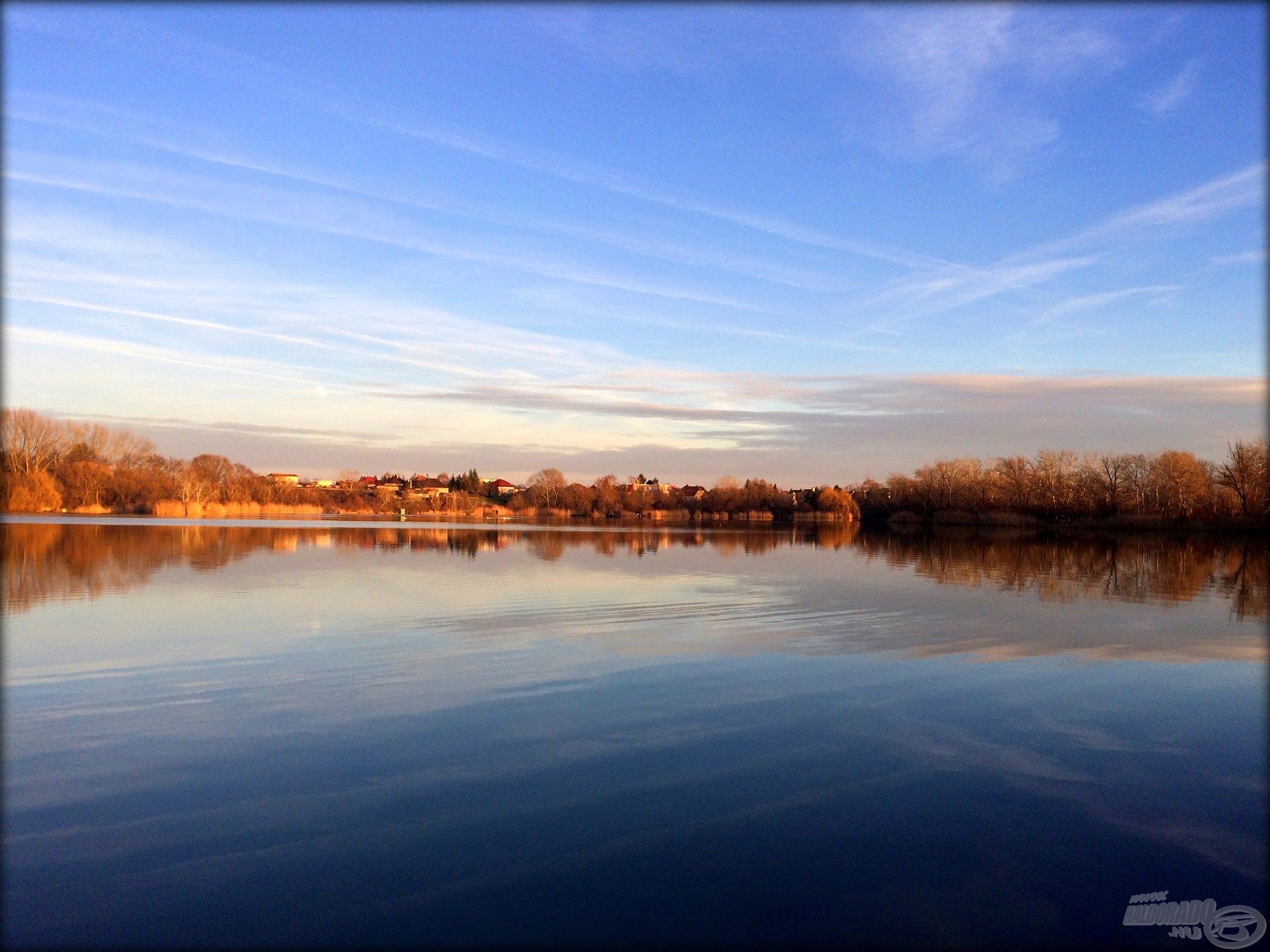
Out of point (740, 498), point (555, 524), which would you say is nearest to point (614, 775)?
point (555, 524)

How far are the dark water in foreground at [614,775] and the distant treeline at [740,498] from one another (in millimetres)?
59107

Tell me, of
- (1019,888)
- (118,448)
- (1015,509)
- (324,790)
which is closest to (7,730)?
(324,790)

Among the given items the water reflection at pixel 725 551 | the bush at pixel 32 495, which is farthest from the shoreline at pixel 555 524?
the water reflection at pixel 725 551

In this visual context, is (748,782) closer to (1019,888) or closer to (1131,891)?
(1019,888)

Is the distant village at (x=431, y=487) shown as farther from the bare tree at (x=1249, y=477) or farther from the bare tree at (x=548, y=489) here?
the bare tree at (x=1249, y=477)

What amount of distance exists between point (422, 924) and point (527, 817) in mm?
1388

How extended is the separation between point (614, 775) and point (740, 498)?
113 meters

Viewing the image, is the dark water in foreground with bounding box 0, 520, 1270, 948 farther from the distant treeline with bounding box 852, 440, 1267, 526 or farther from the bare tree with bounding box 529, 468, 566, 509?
the bare tree with bounding box 529, 468, 566, 509

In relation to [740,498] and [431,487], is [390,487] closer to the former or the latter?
[431,487]

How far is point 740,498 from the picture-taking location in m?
118

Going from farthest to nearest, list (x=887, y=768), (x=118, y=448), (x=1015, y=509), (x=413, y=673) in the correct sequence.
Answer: (x=1015, y=509) < (x=118, y=448) < (x=413, y=673) < (x=887, y=768)

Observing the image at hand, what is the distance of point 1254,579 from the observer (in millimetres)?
24516

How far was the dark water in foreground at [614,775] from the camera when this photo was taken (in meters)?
4.50

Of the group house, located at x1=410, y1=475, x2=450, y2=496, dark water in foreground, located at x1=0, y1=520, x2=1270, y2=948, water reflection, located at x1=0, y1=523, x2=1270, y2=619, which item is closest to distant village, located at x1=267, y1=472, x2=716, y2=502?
house, located at x1=410, y1=475, x2=450, y2=496
